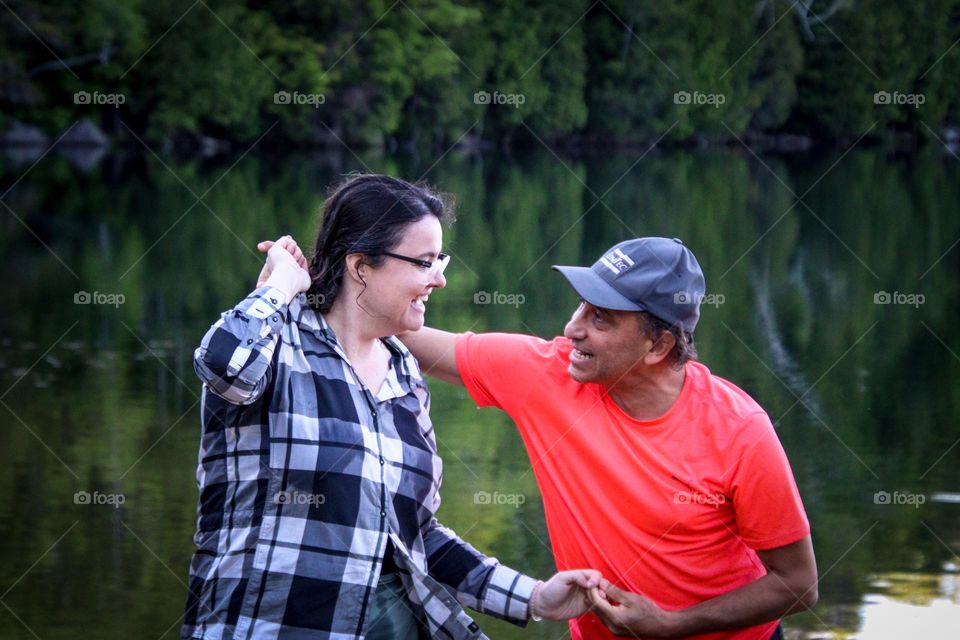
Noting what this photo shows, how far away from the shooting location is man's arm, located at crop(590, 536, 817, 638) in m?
2.77

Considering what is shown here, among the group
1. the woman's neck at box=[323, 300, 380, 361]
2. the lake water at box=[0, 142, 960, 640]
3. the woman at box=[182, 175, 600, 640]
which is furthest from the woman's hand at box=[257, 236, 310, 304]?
the lake water at box=[0, 142, 960, 640]

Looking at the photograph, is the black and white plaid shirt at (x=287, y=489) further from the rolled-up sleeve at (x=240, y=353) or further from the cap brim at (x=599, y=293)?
the cap brim at (x=599, y=293)

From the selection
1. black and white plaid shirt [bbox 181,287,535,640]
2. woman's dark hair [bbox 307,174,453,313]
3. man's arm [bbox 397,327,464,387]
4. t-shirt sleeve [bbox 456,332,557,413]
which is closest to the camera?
black and white plaid shirt [bbox 181,287,535,640]

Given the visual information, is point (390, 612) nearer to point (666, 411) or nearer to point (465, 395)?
point (666, 411)

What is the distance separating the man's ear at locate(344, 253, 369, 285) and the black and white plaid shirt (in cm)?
16

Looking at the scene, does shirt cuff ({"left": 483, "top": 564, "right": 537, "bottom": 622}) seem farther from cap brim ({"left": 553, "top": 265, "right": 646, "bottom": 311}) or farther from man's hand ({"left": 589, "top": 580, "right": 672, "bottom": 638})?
cap brim ({"left": 553, "top": 265, "right": 646, "bottom": 311})

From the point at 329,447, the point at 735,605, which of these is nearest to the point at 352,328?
the point at 329,447

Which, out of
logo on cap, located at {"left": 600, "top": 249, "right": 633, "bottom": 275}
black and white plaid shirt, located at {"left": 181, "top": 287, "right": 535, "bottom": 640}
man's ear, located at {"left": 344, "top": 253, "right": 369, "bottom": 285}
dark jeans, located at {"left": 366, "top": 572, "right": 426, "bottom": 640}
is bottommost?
dark jeans, located at {"left": 366, "top": 572, "right": 426, "bottom": 640}

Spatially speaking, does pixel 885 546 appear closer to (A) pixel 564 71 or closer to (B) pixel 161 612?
(B) pixel 161 612

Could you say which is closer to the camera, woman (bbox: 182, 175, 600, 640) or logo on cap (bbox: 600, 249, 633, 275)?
woman (bbox: 182, 175, 600, 640)

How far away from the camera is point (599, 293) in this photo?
2.91 m

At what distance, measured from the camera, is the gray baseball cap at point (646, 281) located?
2.89 metres

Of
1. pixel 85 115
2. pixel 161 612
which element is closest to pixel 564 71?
pixel 85 115

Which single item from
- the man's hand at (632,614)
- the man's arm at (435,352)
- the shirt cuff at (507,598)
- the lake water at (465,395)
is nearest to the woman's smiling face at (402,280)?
the man's arm at (435,352)
